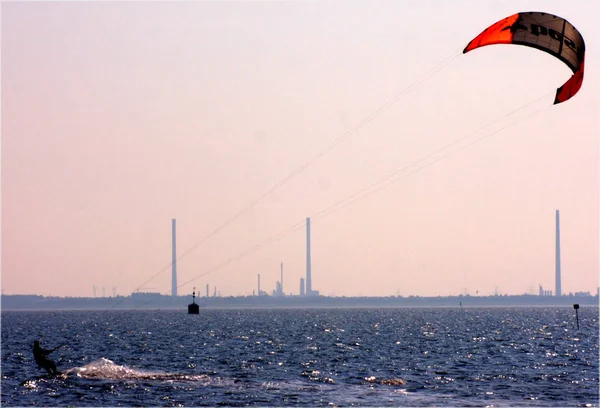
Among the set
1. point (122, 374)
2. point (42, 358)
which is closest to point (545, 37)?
point (122, 374)

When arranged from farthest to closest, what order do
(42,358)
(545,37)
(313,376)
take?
(313,376), (42,358), (545,37)

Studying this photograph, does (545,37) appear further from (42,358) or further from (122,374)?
(42,358)

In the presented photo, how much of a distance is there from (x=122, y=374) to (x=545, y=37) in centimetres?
2846

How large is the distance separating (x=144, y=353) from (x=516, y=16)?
144 feet

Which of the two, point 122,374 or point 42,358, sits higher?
point 42,358

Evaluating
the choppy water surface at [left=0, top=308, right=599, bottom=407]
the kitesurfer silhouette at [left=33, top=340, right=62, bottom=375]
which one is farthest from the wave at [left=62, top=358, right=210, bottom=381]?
the kitesurfer silhouette at [left=33, top=340, right=62, bottom=375]

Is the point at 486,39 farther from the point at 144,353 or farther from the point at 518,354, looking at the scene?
the point at 144,353

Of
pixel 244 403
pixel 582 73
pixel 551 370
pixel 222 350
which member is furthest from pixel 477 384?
pixel 222 350

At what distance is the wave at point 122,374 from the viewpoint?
5047cm

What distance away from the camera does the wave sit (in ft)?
166

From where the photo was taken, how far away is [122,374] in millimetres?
52062

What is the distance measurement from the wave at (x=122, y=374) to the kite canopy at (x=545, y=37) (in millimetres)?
23219

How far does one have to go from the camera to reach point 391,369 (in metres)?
56.7

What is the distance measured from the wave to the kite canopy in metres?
23.2
